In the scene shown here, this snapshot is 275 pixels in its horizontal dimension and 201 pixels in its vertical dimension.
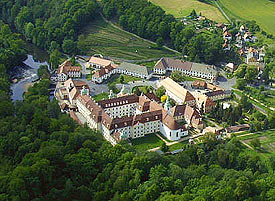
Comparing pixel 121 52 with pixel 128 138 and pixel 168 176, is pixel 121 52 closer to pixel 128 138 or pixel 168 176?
pixel 128 138

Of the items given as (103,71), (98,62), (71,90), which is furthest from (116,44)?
(71,90)

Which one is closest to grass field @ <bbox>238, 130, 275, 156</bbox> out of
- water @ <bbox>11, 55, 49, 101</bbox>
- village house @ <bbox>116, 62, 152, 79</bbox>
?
village house @ <bbox>116, 62, 152, 79</bbox>

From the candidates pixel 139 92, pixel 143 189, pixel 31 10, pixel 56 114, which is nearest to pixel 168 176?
pixel 143 189

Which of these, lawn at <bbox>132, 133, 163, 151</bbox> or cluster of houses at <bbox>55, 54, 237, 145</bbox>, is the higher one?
cluster of houses at <bbox>55, 54, 237, 145</bbox>

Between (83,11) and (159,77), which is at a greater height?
(83,11)

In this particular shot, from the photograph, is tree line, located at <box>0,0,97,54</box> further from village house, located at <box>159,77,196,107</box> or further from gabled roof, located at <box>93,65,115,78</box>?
village house, located at <box>159,77,196,107</box>

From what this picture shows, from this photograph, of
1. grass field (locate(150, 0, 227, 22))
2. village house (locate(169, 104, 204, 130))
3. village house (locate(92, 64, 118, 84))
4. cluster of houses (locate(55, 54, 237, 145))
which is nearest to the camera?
cluster of houses (locate(55, 54, 237, 145))

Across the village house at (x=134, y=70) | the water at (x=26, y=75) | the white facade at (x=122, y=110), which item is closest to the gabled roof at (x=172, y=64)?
the village house at (x=134, y=70)
